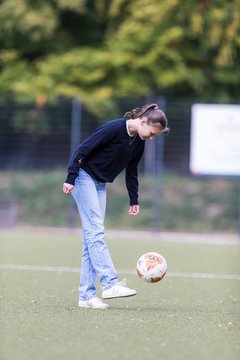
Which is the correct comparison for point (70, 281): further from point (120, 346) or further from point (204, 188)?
point (204, 188)

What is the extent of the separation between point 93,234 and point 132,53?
17512 millimetres

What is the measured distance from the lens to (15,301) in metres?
8.18

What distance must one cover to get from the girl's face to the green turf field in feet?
4.71

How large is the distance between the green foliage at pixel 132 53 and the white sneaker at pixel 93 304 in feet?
52.7

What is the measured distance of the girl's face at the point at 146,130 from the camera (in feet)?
25.2

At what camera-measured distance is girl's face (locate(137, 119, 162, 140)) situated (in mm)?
7695

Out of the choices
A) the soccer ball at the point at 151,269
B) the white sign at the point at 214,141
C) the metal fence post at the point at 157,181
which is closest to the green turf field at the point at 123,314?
the soccer ball at the point at 151,269

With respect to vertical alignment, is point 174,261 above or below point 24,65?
below

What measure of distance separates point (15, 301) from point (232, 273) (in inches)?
174

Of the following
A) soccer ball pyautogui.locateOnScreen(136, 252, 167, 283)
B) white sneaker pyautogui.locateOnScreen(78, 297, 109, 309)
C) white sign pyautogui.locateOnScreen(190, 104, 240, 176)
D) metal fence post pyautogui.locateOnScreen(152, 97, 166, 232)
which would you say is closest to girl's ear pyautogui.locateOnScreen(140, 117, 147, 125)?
soccer ball pyautogui.locateOnScreen(136, 252, 167, 283)

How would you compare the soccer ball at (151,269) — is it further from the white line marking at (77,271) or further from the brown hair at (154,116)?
the white line marking at (77,271)

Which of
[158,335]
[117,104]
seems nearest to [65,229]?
[117,104]

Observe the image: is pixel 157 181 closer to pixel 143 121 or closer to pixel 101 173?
pixel 101 173

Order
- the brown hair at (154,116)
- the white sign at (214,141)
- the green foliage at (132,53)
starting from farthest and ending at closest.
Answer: the green foliage at (132,53), the white sign at (214,141), the brown hair at (154,116)
